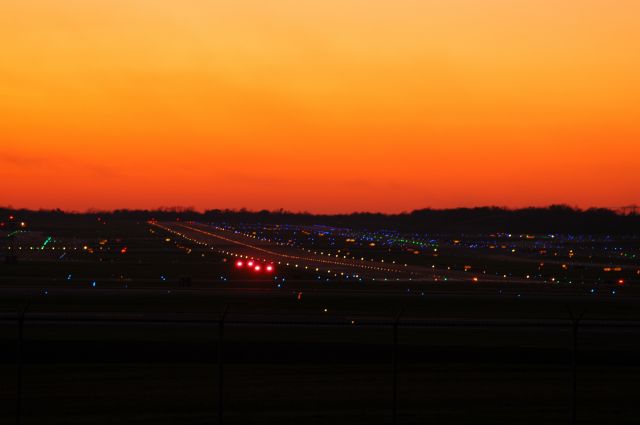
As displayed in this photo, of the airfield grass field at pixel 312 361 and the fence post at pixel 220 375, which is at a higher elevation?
the fence post at pixel 220 375

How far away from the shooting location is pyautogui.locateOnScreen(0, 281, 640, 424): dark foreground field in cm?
2000

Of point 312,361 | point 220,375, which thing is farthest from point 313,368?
point 220,375

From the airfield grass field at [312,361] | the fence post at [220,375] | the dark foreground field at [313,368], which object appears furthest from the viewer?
the airfield grass field at [312,361]

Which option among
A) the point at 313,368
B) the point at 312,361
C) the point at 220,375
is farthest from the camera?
the point at 312,361

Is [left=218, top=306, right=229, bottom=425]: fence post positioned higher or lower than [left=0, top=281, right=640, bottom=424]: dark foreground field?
higher

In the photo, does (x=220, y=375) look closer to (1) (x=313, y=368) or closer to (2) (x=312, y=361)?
(1) (x=313, y=368)

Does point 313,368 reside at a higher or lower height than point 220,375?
lower

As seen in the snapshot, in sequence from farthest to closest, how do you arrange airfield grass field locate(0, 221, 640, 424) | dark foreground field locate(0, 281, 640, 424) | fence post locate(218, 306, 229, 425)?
airfield grass field locate(0, 221, 640, 424) → dark foreground field locate(0, 281, 640, 424) → fence post locate(218, 306, 229, 425)

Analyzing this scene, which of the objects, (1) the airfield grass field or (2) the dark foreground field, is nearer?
(2) the dark foreground field

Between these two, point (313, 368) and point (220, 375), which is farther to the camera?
point (313, 368)

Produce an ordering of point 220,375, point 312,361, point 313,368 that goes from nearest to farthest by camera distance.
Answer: point 220,375
point 313,368
point 312,361

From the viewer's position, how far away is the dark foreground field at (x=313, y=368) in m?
20.0

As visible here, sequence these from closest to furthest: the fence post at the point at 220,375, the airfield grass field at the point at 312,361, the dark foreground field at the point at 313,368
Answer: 1. the fence post at the point at 220,375
2. the dark foreground field at the point at 313,368
3. the airfield grass field at the point at 312,361

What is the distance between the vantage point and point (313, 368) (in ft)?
87.4
